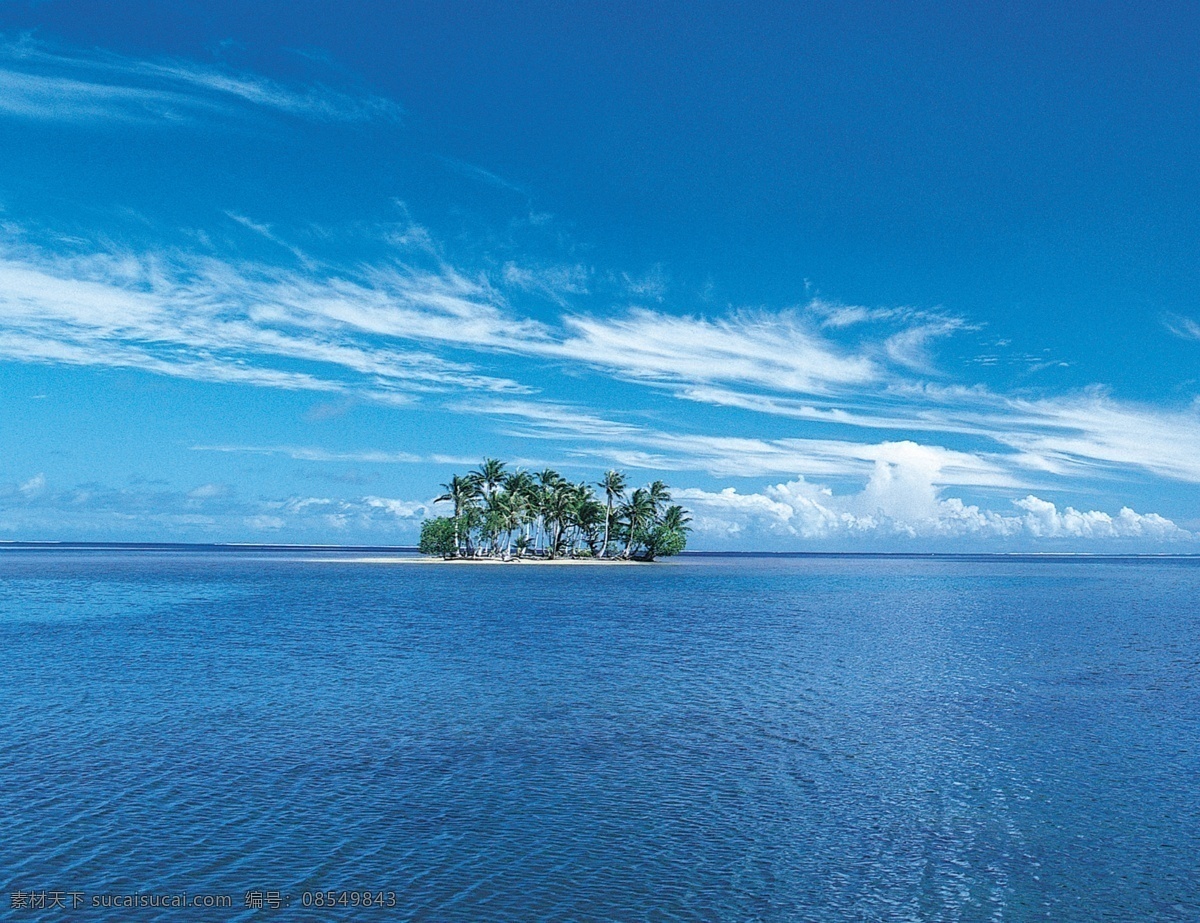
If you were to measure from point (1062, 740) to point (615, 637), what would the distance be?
34.1 m

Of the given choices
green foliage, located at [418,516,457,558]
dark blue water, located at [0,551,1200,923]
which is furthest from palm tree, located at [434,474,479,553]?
dark blue water, located at [0,551,1200,923]

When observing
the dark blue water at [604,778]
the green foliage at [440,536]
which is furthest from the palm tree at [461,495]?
the dark blue water at [604,778]

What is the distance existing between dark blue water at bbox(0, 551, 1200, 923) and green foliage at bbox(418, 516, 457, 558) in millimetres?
130909

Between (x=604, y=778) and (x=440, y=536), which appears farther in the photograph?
(x=440, y=536)

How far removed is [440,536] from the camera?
192m

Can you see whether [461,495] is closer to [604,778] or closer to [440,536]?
[440,536]

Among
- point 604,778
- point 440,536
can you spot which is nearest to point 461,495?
point 440,536

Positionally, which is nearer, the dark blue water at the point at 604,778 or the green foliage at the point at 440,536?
the dark blue water at the point at 604,778

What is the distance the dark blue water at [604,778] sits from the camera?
18406 mm

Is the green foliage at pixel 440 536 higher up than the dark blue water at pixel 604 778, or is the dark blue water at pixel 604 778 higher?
the green foliage at pixel 440 536

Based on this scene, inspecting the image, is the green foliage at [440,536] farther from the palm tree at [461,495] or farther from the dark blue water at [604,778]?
the dark blue water at [604,778]

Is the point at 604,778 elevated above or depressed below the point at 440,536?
below

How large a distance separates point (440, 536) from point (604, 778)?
170 m

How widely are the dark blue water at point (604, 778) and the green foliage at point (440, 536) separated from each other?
5154 inches
